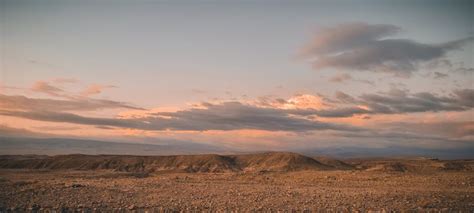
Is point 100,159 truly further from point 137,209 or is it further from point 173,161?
point 137,209

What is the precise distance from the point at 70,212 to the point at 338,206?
1166 cm

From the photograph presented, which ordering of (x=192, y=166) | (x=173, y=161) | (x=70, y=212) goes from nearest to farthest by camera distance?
(x=70, y=212) → (x=192, y=166) → (x=173, y=161)

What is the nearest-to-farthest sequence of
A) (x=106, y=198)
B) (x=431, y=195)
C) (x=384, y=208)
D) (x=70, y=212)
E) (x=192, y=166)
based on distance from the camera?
(x=70, y=212)
(x=384, y=208)
(x=106, y=198)
(x=431, y=195)
(x=192, y=166)

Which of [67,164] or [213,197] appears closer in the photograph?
[213,197]

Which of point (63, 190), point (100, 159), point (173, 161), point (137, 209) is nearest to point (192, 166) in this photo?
point (173, 161)

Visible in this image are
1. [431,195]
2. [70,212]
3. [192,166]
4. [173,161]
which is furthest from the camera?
[173,161]

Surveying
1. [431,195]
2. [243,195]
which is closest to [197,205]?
[243,195]

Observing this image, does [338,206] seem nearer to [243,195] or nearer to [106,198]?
[243,195]

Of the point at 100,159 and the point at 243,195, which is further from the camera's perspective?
the point at 100,159

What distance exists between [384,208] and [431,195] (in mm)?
6258

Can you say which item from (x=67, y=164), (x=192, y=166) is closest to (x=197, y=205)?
(x=192, y=166)

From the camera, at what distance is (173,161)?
3848 inches

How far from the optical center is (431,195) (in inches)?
818

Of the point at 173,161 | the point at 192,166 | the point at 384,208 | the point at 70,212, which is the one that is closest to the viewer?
the point at 70,212
